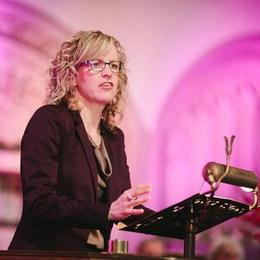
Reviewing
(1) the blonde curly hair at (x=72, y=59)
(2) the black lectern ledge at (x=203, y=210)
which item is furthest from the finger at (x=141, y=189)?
(1) the blonde curly hair at (x=72, y=59)

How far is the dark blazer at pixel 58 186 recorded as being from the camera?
253cm

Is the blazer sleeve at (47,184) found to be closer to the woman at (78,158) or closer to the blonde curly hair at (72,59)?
the woman at (78,158)

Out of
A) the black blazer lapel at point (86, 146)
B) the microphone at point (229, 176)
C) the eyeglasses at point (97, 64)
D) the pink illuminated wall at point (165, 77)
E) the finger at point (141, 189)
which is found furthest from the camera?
the pink illuminated wall at point (165, 77)

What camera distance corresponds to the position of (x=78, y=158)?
2.75 meters

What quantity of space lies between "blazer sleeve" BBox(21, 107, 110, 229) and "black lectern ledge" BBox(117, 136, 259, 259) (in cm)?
14

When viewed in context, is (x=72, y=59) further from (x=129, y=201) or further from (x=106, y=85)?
(x=129, y=201)

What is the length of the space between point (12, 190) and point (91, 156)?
1651mm

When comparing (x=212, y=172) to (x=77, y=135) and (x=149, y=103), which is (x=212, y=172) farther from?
(x=149, y=103)

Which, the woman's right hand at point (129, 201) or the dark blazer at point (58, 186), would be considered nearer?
the woman's right hand at point (129, 201)

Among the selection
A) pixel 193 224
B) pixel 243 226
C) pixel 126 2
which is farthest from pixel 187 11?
pixel 193 224

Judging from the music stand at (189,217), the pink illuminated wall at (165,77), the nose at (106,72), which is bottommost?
the music stand at (189,217)

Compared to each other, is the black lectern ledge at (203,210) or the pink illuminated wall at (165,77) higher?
the pink illuminated wall at (165,77)

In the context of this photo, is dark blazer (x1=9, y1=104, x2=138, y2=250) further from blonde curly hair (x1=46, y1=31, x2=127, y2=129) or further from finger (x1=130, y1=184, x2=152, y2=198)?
finger (x1=130, y1=184, x2=152, y2=198)

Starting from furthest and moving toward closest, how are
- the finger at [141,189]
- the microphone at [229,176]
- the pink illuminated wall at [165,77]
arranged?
the pink illuminated wall at [165,77]
the microphone at [229,176]
the finger at [141,189]
